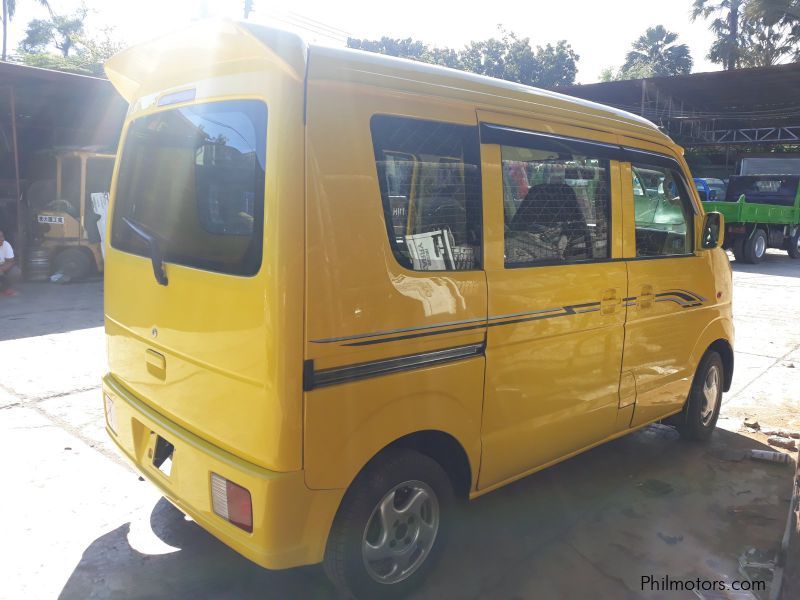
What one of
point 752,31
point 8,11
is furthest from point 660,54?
point 8,11

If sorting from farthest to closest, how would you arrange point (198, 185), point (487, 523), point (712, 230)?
point (712, 230) → point (487, 523) → point (198, 185)

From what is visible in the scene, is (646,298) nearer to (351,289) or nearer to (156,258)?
(351,289)

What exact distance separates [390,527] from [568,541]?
48.5 inches

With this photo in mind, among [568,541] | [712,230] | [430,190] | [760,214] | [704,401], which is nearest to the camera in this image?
[430,190]

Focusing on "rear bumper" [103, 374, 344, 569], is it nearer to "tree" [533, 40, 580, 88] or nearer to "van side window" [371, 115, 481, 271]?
"van side window" [371, 115, 481, 271]

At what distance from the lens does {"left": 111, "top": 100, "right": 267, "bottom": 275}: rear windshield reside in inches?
92.0

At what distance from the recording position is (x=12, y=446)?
4211mm

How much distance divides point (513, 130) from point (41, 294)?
9.09 metres

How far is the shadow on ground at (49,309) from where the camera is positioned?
754cm

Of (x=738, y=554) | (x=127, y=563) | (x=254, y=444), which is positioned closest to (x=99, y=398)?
(x=127, y=563)

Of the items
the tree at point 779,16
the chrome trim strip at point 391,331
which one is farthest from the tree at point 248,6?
the tree at point 779,16

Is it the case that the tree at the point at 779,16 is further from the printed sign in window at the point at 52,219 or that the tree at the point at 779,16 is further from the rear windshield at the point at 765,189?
the printed sign in window at the point at 52,219

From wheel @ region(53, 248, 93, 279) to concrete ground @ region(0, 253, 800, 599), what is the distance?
19.5 ft

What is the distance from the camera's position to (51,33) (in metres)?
51.3
